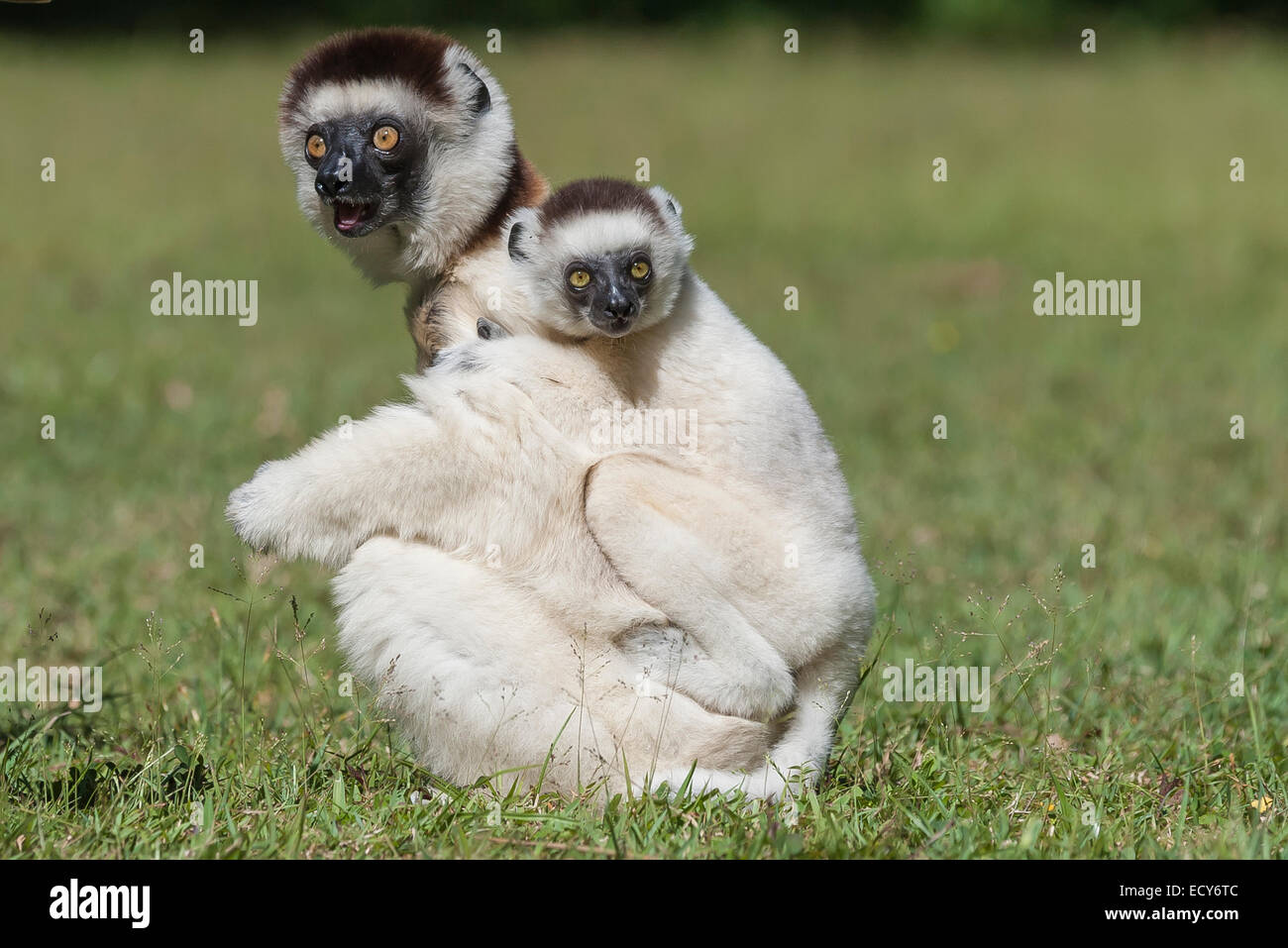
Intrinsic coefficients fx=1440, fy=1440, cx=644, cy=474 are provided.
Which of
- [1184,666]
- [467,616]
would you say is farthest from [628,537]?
[1184,666]

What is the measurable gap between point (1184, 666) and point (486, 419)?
2900 mm

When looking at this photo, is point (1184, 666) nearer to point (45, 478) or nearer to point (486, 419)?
point (486, 419)

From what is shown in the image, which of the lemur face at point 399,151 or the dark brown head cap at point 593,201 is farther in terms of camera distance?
the lemur face at point 399,151

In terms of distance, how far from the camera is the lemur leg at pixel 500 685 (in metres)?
3.30

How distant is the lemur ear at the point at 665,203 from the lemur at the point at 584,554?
449mm

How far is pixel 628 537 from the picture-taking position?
3291 mm

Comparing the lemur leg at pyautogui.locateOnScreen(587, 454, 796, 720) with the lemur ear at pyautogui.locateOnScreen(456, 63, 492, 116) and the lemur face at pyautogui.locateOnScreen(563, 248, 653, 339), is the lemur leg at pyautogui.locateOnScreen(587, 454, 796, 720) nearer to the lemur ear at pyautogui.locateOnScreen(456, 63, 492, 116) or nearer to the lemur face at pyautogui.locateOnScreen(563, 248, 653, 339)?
the lemur face at pyautogui.locateOnScreen(563, 248, 653, 339)

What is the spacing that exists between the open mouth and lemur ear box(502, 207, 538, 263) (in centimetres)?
38
